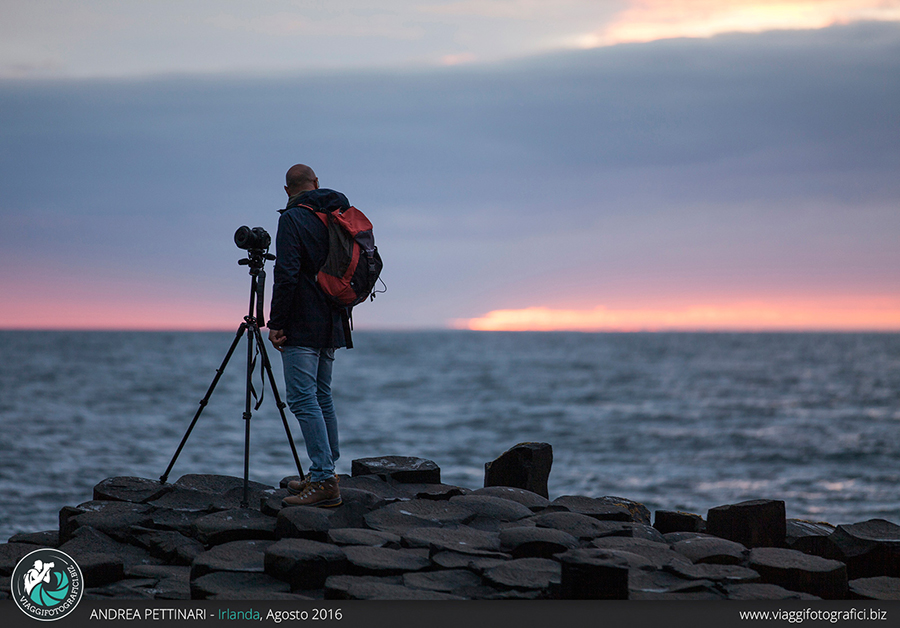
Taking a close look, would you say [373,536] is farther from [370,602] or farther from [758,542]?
[758,542]

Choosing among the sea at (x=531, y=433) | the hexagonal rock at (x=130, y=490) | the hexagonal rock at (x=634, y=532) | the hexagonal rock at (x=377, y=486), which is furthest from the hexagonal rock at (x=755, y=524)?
the sea at (x=531, y=433)

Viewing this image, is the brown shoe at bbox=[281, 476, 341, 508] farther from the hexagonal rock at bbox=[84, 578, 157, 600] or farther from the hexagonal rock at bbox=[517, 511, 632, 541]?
the hexagonal rock at bbox=[517, 511, 632, 541]

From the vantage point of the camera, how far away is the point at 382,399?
3769 cm

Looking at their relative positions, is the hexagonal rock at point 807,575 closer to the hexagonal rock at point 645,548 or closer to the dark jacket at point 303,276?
the hexagonal rock at point 645,548

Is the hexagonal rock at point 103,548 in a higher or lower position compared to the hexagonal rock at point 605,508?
lower

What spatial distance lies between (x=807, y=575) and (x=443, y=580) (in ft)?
6.60

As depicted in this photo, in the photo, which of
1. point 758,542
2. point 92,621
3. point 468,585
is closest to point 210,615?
point 92,621

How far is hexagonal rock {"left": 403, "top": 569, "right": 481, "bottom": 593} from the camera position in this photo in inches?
155

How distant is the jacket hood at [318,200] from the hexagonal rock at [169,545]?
2.24 metres

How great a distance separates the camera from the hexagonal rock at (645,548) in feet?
14.5

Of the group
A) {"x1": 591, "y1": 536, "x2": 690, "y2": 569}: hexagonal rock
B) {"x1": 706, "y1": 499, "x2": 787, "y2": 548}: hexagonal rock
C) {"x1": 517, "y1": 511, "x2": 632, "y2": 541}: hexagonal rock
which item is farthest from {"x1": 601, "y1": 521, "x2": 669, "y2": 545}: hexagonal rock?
{"x1": 706, "y1": 499, "x2": 787, "y2": 548}: hexagonal rock

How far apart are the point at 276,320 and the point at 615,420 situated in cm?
2628

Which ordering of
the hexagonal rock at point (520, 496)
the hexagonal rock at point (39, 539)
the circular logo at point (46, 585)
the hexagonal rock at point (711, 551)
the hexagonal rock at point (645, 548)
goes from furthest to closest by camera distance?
the hexagonal rock at point (520, 496) < the hexagonal rock at point (39, 539) < the hexagonal rock at point (711, 551) < the hexagonal rock at point (645, 548) < the circular logo at point (46, 585)

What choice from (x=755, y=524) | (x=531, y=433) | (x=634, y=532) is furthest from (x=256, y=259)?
(x=531, y=433)
